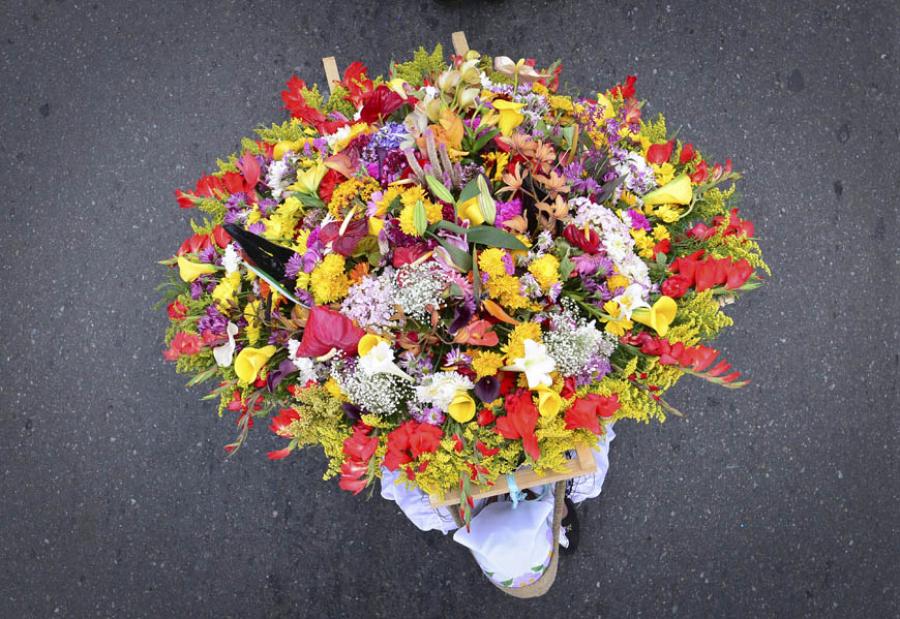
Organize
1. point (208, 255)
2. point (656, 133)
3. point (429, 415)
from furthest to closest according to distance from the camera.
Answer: point (656, 133), point (208, 255), point (429, 415)

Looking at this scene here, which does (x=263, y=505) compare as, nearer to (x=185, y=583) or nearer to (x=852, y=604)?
(x=185, y=583)

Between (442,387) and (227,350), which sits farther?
(227,350)

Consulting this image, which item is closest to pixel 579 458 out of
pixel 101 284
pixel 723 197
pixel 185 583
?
pixel 723 197

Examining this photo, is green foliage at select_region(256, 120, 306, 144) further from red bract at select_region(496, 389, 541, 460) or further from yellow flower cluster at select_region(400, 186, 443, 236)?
red bract at select_region(496, 389, 541, 460)

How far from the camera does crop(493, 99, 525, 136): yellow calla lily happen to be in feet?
3.27

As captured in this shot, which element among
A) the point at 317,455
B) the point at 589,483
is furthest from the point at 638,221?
the point at 317,455

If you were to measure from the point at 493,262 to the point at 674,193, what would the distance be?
0.36m

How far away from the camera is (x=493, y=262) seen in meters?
0.89

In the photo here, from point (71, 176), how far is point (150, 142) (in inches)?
10.4

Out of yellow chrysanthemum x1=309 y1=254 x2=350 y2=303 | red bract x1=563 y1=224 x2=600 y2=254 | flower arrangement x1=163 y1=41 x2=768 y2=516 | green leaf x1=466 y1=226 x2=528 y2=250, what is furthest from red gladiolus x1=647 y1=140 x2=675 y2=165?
yellow chrysanthemum x1=309 y1=254 x2=350 y2=303

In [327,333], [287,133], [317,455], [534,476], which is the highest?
[287,133]

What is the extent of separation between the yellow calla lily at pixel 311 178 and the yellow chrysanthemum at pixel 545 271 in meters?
0.37

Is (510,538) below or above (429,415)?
below

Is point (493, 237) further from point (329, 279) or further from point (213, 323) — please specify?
point (213, 323)
